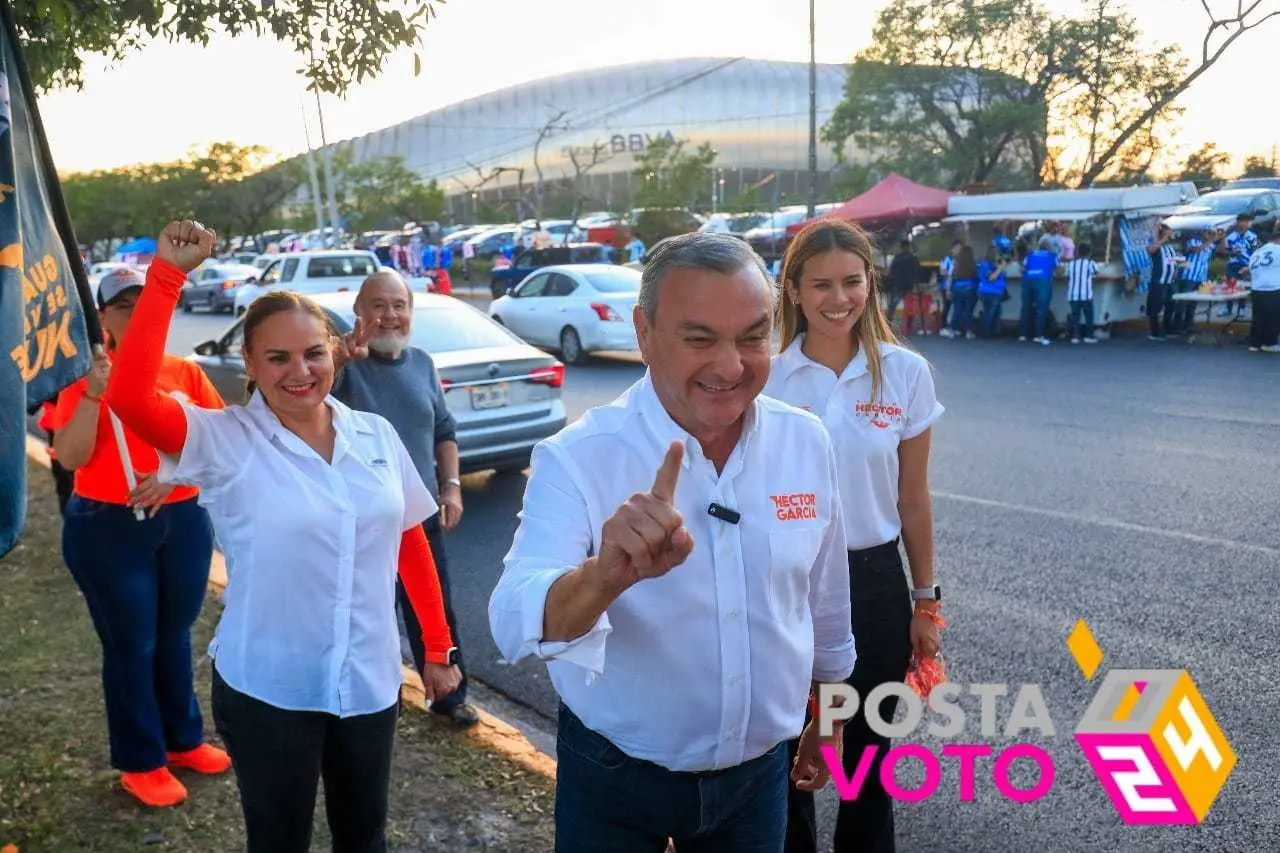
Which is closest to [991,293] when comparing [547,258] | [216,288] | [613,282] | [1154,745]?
[613,282]

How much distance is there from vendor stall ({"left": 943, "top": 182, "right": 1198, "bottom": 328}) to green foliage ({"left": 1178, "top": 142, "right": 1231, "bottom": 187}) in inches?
818

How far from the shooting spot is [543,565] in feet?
6.15

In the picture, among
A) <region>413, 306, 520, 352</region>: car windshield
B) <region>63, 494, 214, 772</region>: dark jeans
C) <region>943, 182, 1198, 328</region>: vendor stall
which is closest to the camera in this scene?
<region>63, 494, 214, 772</region>: dark jeans

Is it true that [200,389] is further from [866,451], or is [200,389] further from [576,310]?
[576,310]

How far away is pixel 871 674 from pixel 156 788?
2514 millimetres

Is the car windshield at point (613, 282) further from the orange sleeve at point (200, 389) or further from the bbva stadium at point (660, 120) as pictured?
the bbva stadium at point (660, 120)

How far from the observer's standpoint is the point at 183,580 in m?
3.72

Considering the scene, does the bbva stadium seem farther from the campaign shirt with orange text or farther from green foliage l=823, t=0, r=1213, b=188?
the campaign shirt with orange text

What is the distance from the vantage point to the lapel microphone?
1.96 meters

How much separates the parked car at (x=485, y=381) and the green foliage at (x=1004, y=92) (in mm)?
23814

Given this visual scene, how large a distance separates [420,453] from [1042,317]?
1481 centimetres

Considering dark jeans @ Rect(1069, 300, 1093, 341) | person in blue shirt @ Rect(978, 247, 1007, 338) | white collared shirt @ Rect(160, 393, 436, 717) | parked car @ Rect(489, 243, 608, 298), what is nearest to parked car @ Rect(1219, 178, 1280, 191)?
person in blue shirt @ Rect(978, 247, 1007, 338)

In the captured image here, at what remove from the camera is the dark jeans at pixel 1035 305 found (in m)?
17.0

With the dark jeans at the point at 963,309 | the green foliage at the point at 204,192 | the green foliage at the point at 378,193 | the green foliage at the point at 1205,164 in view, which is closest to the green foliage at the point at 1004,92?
the green foliage at the point at 1205,164
